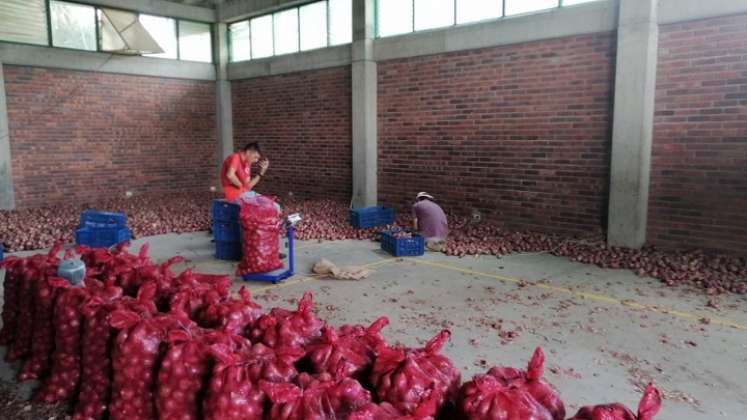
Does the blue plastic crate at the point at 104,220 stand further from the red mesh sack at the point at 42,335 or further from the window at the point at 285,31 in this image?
the window at the point at 285,31

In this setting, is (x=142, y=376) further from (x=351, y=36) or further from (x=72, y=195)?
(x=72, y=195)

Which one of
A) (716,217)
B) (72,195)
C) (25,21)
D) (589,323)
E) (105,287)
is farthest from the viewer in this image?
(72,195)

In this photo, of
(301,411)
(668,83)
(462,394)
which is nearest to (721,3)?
(668,83)

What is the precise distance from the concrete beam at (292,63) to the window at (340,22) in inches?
10.6

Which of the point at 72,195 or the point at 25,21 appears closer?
the point at 25,21

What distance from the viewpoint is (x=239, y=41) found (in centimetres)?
1512

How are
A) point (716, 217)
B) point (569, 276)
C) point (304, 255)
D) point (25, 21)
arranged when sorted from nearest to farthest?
point (569, 276)
point (716, 217)
point (304, 255)
point (25, 21)

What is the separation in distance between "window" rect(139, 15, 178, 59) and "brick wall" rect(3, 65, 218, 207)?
2.67ft

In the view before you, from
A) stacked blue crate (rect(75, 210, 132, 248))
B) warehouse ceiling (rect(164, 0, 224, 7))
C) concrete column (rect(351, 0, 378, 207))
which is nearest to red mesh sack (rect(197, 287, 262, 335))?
stacked blue crate (rect(75, 210, 132, 248))

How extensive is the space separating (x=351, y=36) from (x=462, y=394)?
11.1 m

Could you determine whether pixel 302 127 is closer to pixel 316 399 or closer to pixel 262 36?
pixel 262 36

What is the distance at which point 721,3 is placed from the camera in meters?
7.07

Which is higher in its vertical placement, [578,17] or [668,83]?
[578,17]

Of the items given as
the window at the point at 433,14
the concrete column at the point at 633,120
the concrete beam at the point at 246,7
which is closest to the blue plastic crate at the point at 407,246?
the concrete column at the point at 633,120
